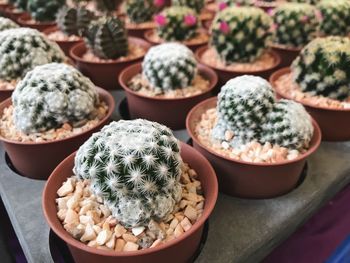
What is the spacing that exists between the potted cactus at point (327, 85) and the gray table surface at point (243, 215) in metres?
0.12

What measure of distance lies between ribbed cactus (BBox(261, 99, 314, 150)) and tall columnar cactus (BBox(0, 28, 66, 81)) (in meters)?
0.94

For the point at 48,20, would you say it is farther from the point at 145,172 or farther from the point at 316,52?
the point at 145,172

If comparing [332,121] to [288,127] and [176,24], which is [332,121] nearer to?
[288,127]

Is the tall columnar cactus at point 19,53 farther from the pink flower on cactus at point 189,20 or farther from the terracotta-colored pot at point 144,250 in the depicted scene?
the pink flower on cactus at point 189,20

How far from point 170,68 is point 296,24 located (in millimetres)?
792

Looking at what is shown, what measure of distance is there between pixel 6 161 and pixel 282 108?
3.09 ft

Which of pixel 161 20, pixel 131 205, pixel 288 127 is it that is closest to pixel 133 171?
pixel 131 205

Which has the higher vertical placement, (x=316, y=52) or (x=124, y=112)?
(x=316, y=52)

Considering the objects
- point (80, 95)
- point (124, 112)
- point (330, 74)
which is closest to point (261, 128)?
point (330, 74)

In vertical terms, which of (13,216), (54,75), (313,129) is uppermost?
(54,75)

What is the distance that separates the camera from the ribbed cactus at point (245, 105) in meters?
1.10

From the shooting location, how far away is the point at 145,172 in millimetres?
837

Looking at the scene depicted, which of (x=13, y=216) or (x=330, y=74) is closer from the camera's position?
(x=13, y=216)

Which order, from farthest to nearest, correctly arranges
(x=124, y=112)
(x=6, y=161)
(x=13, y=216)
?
1. (x=124, y=112)
2. (x=6, y=161)
3. (x=13, y=216)
